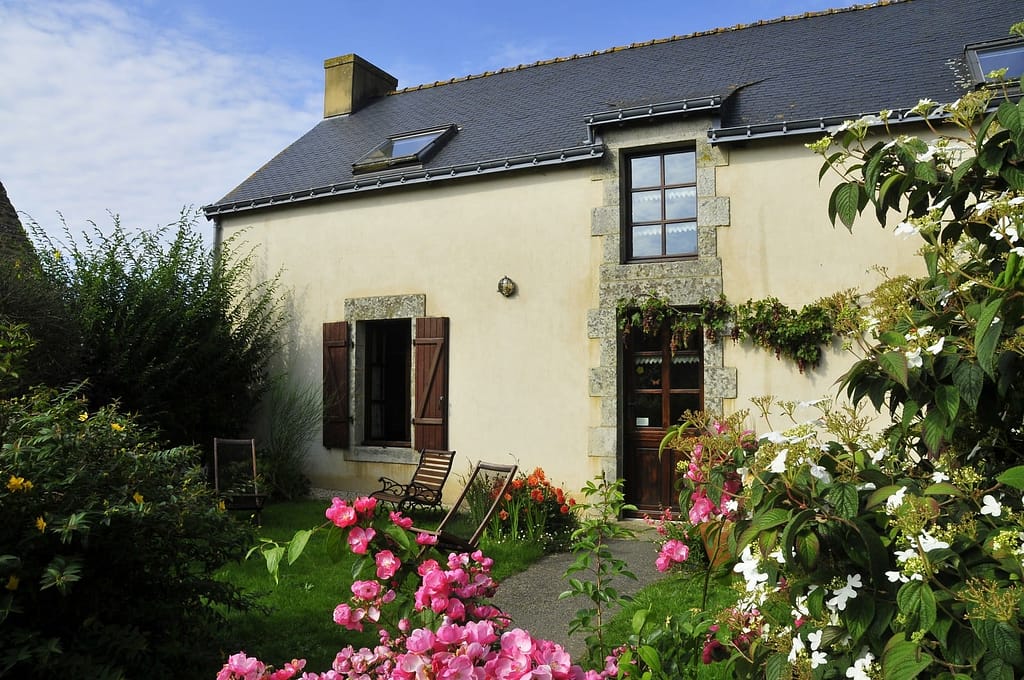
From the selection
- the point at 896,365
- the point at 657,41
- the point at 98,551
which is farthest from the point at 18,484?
the point at 657,41

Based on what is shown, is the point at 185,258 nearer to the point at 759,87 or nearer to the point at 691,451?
the point at 759,87

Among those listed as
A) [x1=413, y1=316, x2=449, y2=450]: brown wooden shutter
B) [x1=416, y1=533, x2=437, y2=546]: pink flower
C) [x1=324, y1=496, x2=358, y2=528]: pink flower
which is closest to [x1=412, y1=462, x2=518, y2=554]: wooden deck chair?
[x1=413, y1=316, x2=449, y2=450]: brown wooden shutter

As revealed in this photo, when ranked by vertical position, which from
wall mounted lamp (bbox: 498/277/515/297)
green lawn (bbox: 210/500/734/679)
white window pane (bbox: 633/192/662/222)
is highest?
white window pane (bbox: 633/192/662/222)

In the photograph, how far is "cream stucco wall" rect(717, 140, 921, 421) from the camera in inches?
267

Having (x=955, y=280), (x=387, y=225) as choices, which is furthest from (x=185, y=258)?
(x=955, y=280)

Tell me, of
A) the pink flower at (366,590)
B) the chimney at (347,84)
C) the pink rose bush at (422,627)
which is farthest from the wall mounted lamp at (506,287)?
the pink flower at (366,590)

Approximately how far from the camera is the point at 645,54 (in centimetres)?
1016

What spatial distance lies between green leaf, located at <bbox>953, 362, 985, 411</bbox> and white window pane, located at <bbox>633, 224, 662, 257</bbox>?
20.7ft

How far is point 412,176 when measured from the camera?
28.6 ft

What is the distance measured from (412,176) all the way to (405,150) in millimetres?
1125

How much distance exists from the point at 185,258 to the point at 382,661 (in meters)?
8.35

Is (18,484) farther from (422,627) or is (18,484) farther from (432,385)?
(432,385)

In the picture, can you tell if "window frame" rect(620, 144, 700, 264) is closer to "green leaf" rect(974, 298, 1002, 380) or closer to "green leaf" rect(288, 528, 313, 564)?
"green leaf" rect(974, 298, 1002, 380)

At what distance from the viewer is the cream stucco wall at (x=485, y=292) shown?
309 inches
